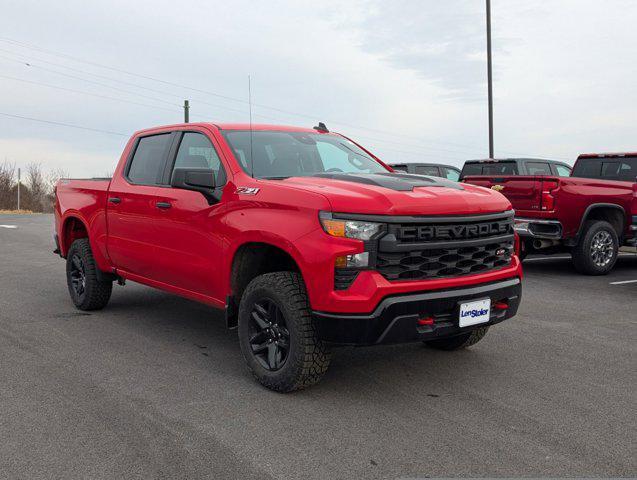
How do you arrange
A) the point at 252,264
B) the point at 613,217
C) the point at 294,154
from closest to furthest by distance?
the point at 252,264 → the point at 294,154 → the point at 613,217

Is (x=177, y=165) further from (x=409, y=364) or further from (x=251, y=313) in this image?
(x=409, y=364)

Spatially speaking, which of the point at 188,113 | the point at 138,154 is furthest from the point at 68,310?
the point at 188,113

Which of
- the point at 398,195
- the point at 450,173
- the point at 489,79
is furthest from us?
the point at 489,79

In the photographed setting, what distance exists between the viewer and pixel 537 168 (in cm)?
1355

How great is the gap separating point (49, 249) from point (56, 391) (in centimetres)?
1002

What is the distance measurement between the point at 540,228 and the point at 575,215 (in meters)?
0.57

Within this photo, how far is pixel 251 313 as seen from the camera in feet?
14.6

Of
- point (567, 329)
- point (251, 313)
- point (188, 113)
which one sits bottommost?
point (567, 329)

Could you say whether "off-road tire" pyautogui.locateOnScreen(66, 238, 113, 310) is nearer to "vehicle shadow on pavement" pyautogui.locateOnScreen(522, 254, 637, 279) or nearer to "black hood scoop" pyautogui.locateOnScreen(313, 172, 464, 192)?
"black hood scoop" pyautogui.locateOnScreen(313, 172, 464, 192)

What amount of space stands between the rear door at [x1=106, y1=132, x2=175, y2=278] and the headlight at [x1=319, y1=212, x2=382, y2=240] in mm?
2136

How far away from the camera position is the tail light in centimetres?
941

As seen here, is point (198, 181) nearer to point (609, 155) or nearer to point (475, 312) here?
point (475, 312)

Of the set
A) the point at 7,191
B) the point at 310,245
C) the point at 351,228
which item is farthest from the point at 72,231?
the point at 7,191

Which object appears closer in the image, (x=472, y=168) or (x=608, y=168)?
(x=608, y=168)
